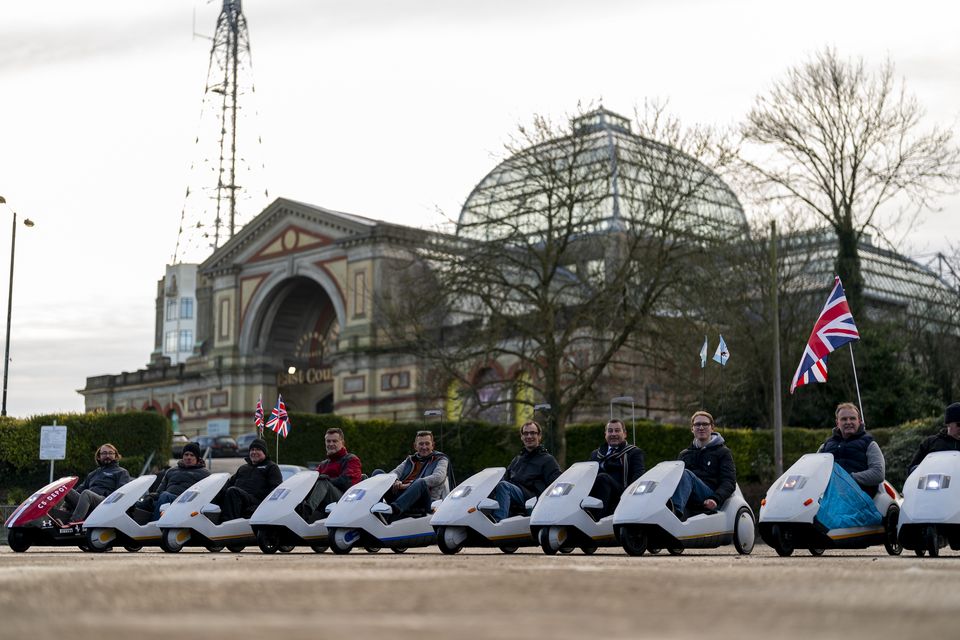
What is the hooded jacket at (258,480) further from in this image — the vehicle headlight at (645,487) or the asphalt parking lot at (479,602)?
→ the asphalt parking lot at (479,602)

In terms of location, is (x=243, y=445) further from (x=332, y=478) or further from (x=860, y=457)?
(x=860, y=457)

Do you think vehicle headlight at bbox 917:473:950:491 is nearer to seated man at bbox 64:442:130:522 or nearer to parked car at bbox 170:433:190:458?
seated man at bbox 64:442:130:522

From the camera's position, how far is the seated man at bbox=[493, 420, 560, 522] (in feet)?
52.4

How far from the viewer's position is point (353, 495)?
53.1 feet

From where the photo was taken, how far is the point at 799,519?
13.5 metres

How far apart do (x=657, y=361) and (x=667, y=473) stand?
21.3 metres

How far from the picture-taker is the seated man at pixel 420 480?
1639 centimetres

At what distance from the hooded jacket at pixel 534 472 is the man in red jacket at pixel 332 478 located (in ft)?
7.05

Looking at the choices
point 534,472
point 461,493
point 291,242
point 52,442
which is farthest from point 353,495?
point 291,242

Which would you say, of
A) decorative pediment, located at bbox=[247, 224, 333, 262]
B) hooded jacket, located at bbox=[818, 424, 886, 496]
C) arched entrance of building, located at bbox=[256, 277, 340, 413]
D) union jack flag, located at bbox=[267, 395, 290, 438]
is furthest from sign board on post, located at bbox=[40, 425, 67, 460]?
arched entrance of building, located at bbox=[256, 277, 340, 413]

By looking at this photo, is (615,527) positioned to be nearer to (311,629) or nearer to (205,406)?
(311,629)

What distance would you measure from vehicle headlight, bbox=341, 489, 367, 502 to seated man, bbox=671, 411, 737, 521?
145 inches

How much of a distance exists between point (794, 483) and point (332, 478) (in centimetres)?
625

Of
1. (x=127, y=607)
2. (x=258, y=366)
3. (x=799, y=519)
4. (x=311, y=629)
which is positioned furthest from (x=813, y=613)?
(x=258, y=366)
